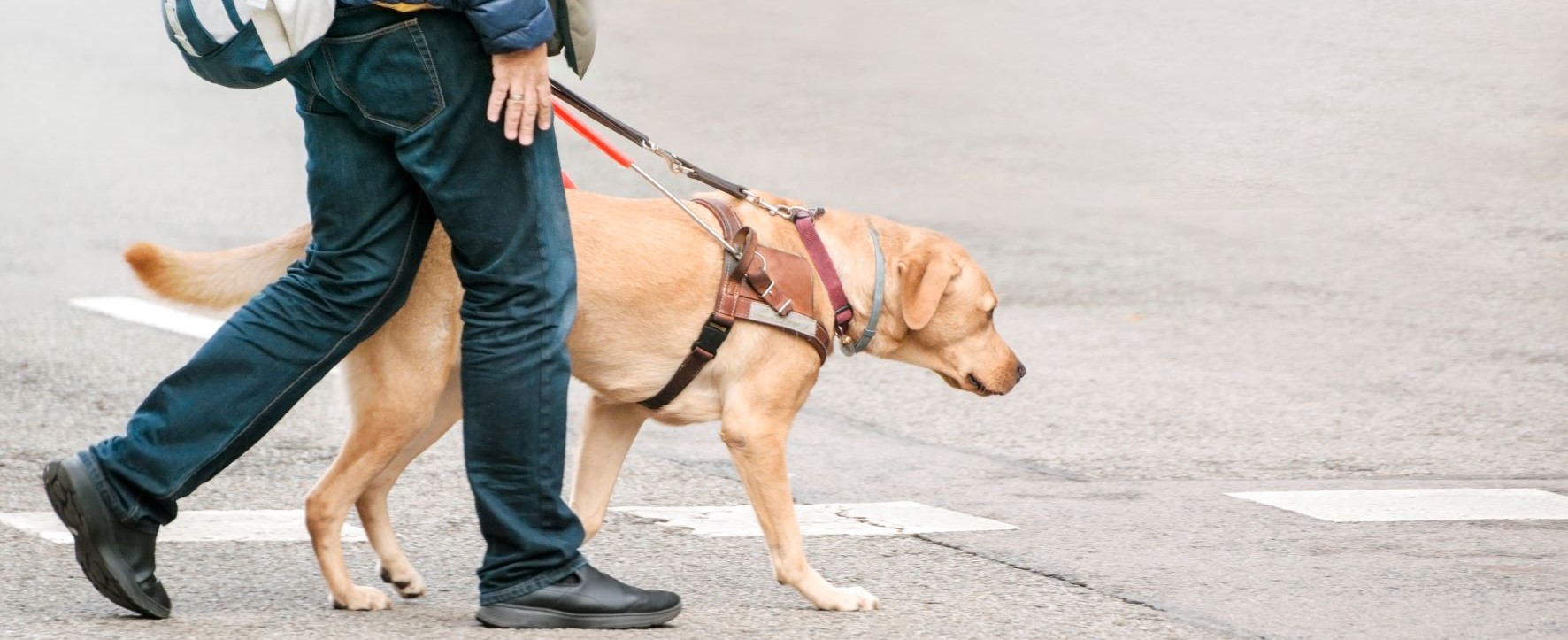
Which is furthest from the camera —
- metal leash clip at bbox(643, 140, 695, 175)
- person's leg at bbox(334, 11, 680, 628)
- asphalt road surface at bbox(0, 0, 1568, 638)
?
asphalt road surface at bbox(0, 0, 1568, 638)

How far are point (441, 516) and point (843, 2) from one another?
1307 cm

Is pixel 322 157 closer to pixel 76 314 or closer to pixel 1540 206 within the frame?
pixel 76 314

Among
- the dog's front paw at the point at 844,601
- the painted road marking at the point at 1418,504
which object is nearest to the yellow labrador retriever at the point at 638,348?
the dog's front paw at the point at 844,601

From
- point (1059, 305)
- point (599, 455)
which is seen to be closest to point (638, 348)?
point (599, 455)

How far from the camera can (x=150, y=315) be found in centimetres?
816

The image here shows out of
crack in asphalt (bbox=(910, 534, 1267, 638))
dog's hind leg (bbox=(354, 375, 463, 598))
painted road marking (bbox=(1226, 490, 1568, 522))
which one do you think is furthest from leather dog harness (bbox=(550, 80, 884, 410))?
painted road marking (bbox=(1226, 490, 1568, 522))

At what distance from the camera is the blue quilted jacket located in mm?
3279

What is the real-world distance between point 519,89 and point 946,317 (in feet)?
5.14

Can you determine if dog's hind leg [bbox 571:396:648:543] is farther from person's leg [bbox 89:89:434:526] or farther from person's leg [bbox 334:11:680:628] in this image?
person's leg [bbox 89:89:434:526]

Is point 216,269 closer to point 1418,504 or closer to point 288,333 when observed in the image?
point 288,333

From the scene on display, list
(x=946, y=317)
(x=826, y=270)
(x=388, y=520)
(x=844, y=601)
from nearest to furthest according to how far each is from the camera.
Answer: (x=844, y=601)
(x=388, y=520)
(x=826, y=270)
(x=946, y=317)

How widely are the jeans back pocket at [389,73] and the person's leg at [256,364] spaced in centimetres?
11

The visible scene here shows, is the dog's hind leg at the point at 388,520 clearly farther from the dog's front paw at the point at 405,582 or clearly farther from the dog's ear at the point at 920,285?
the dog's ear at the point at 920,285

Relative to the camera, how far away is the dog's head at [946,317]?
449 cm
